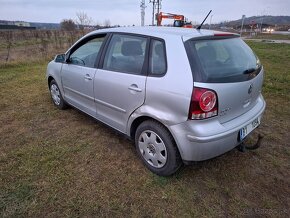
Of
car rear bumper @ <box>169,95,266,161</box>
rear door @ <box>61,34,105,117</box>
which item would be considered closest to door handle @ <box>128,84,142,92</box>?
car rear bumper @ <box>169,95,266,161</box>

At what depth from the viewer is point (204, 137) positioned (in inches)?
86.1

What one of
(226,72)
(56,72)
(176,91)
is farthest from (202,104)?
(56,72)

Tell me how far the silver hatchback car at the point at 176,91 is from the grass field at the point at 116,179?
1.09ft

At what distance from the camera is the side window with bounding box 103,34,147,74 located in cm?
270

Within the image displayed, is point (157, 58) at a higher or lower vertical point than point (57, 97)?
higher

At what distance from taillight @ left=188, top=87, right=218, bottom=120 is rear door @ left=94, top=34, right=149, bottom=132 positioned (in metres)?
0.60

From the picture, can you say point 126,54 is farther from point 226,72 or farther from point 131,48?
point 226,72

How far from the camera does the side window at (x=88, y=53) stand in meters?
3.35

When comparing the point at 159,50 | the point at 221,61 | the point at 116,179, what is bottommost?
the point at 116,179

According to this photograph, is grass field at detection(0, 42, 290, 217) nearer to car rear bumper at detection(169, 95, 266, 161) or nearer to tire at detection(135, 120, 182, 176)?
tire at detection(135, 120, 182, 176)

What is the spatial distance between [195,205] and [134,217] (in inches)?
23.6

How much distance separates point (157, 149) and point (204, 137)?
2.04 ft

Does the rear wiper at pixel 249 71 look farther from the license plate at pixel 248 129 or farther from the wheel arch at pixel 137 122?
the wheel arch at pixel 137 122

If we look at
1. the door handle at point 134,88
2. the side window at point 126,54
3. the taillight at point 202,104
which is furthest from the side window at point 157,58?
the taillight at point 202,104
